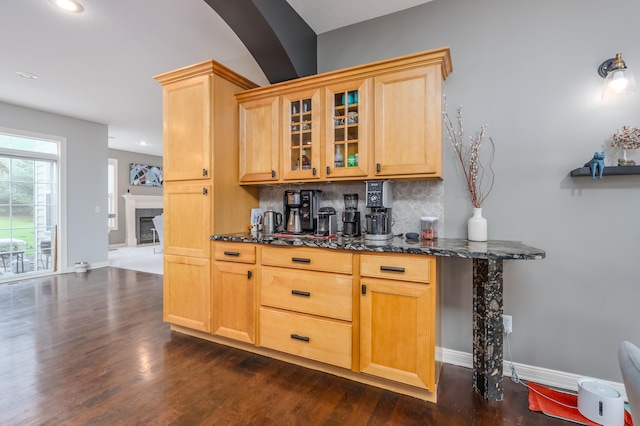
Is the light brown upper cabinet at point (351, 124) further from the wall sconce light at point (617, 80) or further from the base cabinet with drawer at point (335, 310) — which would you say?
the wall sconce light at point (617, 80)

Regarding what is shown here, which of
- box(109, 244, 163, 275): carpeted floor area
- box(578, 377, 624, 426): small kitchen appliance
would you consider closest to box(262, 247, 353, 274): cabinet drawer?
box(578, 377, 624, 426): small kitchen appliance

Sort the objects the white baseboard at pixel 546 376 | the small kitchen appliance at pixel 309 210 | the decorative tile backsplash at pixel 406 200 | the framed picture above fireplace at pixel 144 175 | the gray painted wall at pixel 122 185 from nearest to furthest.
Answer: the white baseboard at pixel 546 376
the decorative tile backsplash at pixel 406 200
the small kitchen appliance at pixel 309 210
the gray painted wall at pixel 122 185
the framed picture above fireplace at pixel 144 175

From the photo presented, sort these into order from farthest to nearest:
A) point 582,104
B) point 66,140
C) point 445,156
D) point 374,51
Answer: point 66,140 < point 374,51 < point 445,156 < point 582,104

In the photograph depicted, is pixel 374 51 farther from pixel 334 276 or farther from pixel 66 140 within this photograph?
pixel 66 140

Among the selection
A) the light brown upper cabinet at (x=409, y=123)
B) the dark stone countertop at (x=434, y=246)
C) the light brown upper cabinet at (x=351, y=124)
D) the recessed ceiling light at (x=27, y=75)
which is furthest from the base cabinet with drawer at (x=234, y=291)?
the recessed ceiling light at (x=27, y=75)

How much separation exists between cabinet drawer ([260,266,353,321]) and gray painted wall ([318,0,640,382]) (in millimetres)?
847

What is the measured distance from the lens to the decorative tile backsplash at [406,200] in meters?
2.34

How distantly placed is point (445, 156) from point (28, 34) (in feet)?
12.8

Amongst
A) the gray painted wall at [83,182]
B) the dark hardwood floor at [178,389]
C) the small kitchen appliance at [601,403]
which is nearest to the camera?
the small kitchen appliance at [601,403]

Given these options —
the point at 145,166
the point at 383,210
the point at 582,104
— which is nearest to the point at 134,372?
the point at 383,210

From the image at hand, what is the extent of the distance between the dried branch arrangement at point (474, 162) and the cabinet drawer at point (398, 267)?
2.38ft

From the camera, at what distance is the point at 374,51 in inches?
102

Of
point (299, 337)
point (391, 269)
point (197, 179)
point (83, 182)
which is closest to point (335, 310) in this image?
point (299, 337)

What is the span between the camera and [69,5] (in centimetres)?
240
